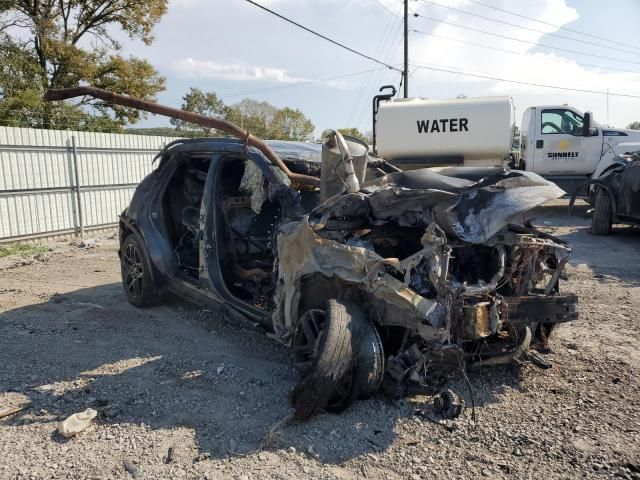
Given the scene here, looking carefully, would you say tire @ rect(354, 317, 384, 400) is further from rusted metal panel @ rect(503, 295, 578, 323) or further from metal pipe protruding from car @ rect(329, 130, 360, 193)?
metal pipe protruding from car @ rect(329, 130, 360, 193)

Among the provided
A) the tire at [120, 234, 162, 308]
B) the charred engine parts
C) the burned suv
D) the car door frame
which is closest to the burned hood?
the burned suv

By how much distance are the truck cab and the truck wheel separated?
1148cm

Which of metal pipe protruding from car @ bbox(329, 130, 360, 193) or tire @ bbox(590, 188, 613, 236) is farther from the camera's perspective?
tire @ bbox(590, 188, 613, 236)

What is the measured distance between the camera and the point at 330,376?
9.98 ft

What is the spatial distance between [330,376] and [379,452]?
48 cm

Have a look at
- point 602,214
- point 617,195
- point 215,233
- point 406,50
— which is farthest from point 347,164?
point 406,50

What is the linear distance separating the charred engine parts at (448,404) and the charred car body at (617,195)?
6593mm

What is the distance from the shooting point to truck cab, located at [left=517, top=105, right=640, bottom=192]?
42.5ft

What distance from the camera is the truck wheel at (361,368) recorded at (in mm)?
3146

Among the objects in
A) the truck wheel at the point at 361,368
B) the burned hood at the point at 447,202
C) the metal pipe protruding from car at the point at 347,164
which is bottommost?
the truck wheel at the point at 361,368

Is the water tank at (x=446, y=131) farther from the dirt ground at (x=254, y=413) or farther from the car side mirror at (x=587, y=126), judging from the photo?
the dirt ground at (x=254, y=413)

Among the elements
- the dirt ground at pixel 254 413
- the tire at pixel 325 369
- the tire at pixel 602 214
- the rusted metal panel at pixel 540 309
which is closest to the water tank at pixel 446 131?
the tire at pixel 602 214

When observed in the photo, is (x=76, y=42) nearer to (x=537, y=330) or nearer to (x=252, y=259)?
(x=252, y=259)

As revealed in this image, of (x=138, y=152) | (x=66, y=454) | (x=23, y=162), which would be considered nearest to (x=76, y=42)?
(x=138, y=152)
